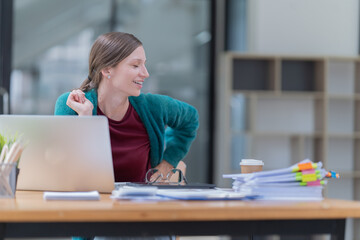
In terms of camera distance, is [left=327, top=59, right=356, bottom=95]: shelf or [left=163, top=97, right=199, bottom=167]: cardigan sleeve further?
[left=327, top=59, right=356, bottom=95]: shelf

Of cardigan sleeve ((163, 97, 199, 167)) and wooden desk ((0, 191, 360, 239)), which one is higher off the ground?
cardigan sleeve ((163, 97, 199, 167))

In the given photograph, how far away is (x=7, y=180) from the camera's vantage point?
57.3 inches

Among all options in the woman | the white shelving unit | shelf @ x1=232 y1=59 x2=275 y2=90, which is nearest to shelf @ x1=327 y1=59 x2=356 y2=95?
the white shelving unit

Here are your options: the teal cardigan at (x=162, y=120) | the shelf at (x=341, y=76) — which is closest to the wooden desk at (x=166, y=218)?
the teal cardigan at (x=162, y=120)

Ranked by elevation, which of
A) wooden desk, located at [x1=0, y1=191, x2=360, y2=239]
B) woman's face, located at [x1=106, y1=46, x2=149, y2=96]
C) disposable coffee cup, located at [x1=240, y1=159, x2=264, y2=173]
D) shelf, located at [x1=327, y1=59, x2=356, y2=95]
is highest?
shelf, located at [x1=327, y1=59, x2=356, y2=95]

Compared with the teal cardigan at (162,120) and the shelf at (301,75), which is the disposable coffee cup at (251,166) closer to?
the teal cardigan at (162,120)

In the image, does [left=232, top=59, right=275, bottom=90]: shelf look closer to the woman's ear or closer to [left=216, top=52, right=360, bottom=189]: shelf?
[left=216, top=52, right=360, bottom=189]: shelf

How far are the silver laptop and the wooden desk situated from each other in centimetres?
26

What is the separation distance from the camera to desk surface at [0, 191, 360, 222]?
1133 millimetres

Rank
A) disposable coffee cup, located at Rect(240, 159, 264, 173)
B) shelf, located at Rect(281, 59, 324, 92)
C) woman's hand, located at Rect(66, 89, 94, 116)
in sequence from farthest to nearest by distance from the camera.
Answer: shelf, located at Rect(281, 59, 324, 92), woman's hand, located at Rect(66, 89, 94, 116), disposable coffee cup, located at Rect(240, 159, 264, 173)

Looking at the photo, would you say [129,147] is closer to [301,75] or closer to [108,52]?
[108,52]

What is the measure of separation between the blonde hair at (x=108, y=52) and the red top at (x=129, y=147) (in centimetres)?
17

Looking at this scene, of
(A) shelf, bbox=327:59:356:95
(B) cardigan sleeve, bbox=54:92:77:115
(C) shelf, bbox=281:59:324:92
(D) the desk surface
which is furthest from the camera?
(A) shelf, bbox=327:59:356:95

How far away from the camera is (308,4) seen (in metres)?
5.38
